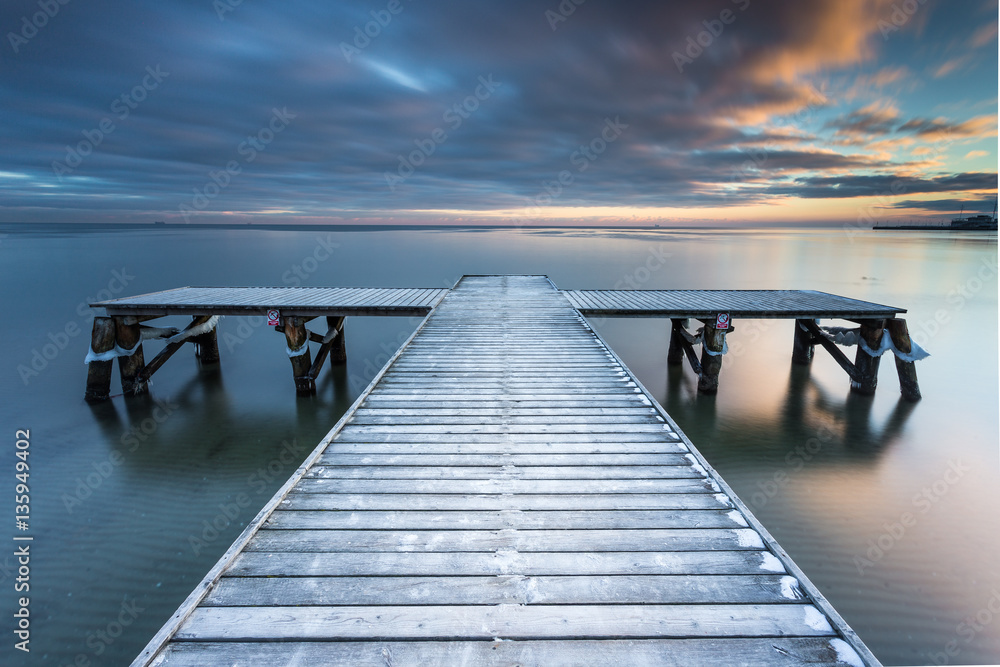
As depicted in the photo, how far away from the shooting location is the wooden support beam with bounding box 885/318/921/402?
37.0 feet

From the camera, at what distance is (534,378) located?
591 centimetres

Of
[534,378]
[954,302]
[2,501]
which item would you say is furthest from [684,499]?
[954,302]

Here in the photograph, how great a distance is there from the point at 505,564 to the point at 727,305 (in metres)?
11.1

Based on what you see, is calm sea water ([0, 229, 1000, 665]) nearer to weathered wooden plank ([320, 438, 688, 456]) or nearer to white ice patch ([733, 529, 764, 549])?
weathered wooden plank ([320, 438, 688, 456])

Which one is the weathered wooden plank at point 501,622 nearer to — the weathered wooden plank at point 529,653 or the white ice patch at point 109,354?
the weathered wooden plank at point 529,653

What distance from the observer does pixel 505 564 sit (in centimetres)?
265

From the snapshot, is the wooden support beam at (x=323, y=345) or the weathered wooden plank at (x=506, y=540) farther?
the wooden support beam at (x=323, y=345)

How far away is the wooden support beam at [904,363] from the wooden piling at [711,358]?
405 centimetres

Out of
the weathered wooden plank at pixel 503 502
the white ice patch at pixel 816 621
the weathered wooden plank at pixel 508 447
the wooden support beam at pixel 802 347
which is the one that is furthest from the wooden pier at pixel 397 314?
the white ice patch at pixel 816 621

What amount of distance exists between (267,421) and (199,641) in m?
8.97

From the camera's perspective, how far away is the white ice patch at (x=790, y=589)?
2.46 metres

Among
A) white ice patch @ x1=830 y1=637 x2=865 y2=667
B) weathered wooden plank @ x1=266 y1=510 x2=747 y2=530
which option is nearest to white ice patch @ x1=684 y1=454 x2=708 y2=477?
weathered wooden plank @ x1=266 y1=510 x2=747 y2=530

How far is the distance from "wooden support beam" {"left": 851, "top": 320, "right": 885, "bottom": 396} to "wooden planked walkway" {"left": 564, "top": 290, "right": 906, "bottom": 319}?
0.30 metres

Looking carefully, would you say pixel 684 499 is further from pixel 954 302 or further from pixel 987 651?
pixel 954 302
